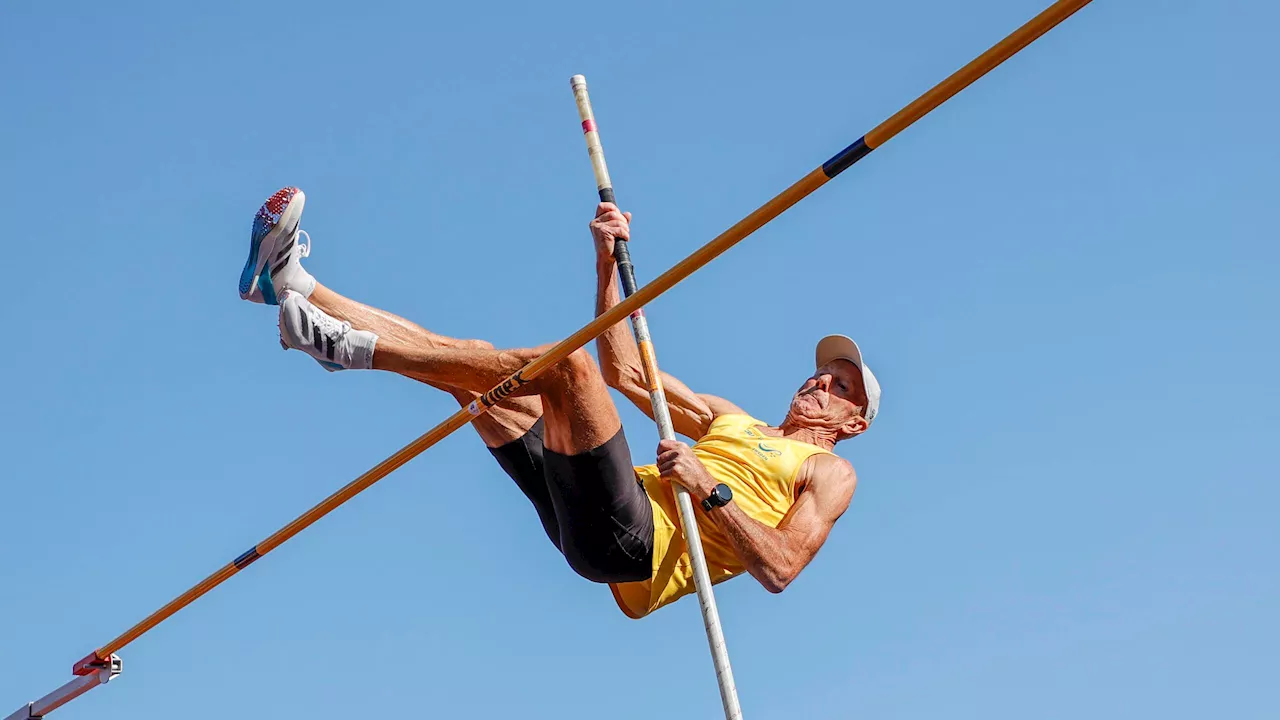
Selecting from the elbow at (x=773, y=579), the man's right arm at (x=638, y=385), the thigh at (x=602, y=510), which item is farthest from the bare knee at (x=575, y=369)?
the elbow at (x=773, y=579)

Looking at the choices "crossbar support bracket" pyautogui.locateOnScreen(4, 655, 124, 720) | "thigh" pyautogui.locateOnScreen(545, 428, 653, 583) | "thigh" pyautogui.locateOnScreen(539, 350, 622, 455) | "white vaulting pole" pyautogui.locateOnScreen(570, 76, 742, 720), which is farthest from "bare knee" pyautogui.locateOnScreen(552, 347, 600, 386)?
"crossbar support bracket" pyautogui.locateOnScreen(4, 655, 124, 720)

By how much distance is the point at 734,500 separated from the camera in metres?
7.28

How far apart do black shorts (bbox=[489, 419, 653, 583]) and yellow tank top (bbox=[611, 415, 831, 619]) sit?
0.33ft

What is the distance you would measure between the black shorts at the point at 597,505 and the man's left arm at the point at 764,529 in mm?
208

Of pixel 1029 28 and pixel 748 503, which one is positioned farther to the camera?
pixel 748 503

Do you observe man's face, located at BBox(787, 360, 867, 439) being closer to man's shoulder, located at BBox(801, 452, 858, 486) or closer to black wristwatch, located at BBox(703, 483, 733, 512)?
man's shoulder, located at BBox(801, 452, 858, 486)

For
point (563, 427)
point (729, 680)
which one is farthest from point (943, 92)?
point (729, 680)

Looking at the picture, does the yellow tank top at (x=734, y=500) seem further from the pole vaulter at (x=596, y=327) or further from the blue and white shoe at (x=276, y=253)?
the blue and white shoe at (x=276, y=253)

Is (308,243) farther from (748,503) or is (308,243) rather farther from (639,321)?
(748,503)

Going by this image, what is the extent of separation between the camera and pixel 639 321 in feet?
24.4

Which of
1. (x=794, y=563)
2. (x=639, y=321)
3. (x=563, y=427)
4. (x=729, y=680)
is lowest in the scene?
(x=729, y=680)

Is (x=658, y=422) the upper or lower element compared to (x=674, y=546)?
upper

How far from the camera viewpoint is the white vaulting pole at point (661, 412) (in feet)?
22.1

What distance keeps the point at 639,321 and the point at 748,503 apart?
90 centimetres
